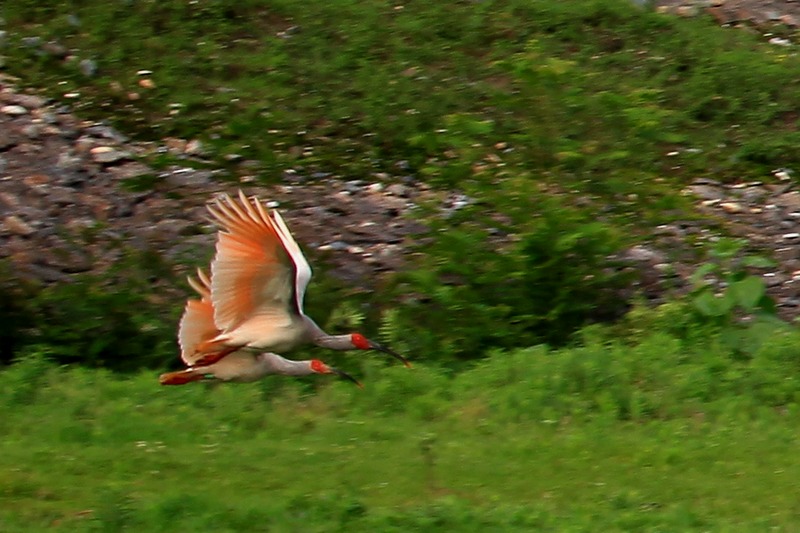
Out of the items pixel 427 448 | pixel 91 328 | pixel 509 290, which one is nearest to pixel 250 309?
pixel 427 448

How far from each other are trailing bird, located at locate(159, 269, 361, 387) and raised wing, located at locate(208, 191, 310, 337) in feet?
0.90

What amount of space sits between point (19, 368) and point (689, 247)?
5045 mm

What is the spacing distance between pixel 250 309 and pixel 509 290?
9.84 feet

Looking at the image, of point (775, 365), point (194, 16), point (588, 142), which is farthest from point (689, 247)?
point (194, 16)

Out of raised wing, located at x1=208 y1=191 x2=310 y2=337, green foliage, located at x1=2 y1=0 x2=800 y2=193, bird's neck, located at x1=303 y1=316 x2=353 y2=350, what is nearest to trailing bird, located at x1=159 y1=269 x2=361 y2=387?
bird's neck, located at x1=303 y1=316 x2=353 y2=350

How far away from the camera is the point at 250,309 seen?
664cm

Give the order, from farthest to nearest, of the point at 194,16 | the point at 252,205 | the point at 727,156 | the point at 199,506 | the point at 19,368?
the point at 194,16 < the point at 727,156 < the point at 19,368 < the point at 252,205 < the point at 199,506

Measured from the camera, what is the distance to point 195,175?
36.5ft

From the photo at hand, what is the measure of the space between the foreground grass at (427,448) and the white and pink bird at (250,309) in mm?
473

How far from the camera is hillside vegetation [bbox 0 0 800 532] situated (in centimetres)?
661

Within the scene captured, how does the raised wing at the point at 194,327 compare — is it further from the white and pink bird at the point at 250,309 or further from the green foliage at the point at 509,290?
the green foliage at the point at 509,290

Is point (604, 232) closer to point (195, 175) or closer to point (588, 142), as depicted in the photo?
point (588, 142)

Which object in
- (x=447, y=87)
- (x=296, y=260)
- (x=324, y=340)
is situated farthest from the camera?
(x=447, y=87)

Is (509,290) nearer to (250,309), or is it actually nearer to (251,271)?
(250,309)
